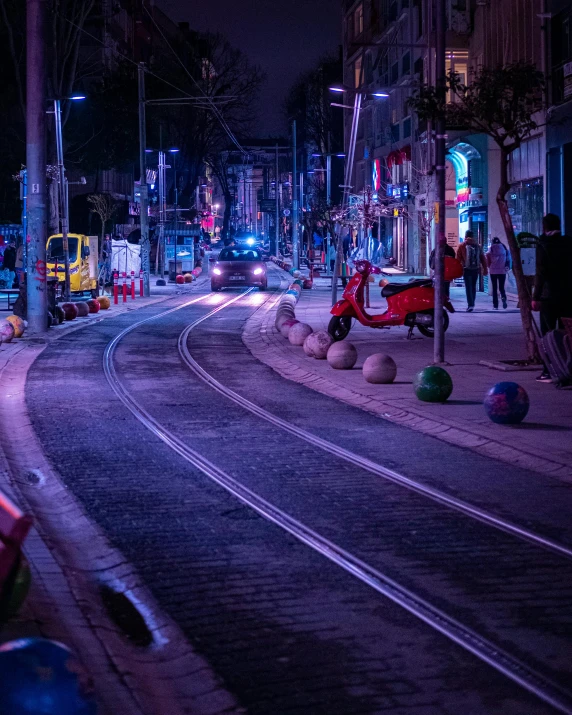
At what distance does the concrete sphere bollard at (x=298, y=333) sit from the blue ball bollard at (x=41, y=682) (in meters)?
16.3

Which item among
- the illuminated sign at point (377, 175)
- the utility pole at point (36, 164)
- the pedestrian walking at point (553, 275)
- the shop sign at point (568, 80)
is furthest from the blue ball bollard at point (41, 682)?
the illuminated sign at point (377, 175)

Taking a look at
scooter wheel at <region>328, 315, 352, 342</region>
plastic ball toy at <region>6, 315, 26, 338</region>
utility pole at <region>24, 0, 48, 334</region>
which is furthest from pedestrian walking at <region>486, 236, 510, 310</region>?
plastic ball toy at <region>6, 315, 26, 338</region>

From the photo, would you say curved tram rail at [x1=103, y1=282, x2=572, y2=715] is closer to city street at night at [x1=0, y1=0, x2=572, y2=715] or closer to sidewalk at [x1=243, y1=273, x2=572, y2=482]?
city street at night at [x1=0, y1=0, x2=572, y2=715]

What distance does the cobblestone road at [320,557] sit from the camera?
4.43m

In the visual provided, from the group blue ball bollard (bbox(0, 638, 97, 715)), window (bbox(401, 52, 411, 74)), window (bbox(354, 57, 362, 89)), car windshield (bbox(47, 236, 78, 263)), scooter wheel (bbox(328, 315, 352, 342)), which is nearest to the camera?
blue ball bollard (bbox(0, 638, 97, 715))

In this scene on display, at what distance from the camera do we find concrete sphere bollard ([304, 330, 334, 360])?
17.2 metres

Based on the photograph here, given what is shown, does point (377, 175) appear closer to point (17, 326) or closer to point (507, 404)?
point (17, 326)

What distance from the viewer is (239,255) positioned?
43.7 m

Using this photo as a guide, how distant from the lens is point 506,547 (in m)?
6.47

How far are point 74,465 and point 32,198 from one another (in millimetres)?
14821

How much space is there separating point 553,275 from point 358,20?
Answer: 63.9 m

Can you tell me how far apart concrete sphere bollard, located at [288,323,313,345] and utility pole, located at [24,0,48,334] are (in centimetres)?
636

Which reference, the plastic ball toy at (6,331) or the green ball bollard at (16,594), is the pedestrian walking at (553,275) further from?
the plastic ball toy at (6,331)

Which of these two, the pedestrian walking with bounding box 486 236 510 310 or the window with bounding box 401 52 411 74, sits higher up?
the window with bounding box 401 52 411 74
